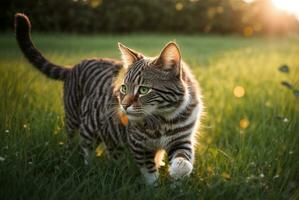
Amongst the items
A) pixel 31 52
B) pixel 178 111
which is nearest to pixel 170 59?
pixel 178 111

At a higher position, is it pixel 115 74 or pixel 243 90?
pixel 115 74

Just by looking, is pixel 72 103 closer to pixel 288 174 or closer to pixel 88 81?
pixel 88 81

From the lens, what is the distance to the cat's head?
3223mm

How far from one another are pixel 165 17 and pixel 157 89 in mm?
24985

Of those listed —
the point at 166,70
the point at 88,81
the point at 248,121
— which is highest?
the point at 166,70

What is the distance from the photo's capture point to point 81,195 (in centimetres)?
273

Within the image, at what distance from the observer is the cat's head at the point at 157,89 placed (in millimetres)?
3223

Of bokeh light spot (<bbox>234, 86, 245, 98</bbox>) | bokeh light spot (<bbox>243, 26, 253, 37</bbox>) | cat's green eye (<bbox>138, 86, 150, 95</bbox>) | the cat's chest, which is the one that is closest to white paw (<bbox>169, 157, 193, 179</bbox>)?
the cat's chest

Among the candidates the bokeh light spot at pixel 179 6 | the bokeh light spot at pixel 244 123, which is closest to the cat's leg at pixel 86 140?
the bokeh light spot at pixel 244 123

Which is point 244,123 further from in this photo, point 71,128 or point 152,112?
point 152,112

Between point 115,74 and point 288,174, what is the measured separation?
1.86 metres

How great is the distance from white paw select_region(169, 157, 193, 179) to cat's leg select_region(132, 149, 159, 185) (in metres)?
0.34

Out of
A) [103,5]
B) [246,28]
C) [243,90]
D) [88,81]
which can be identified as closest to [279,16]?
[246,28]

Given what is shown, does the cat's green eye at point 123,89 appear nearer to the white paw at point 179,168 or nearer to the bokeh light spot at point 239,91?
the white paw at point 179,168
